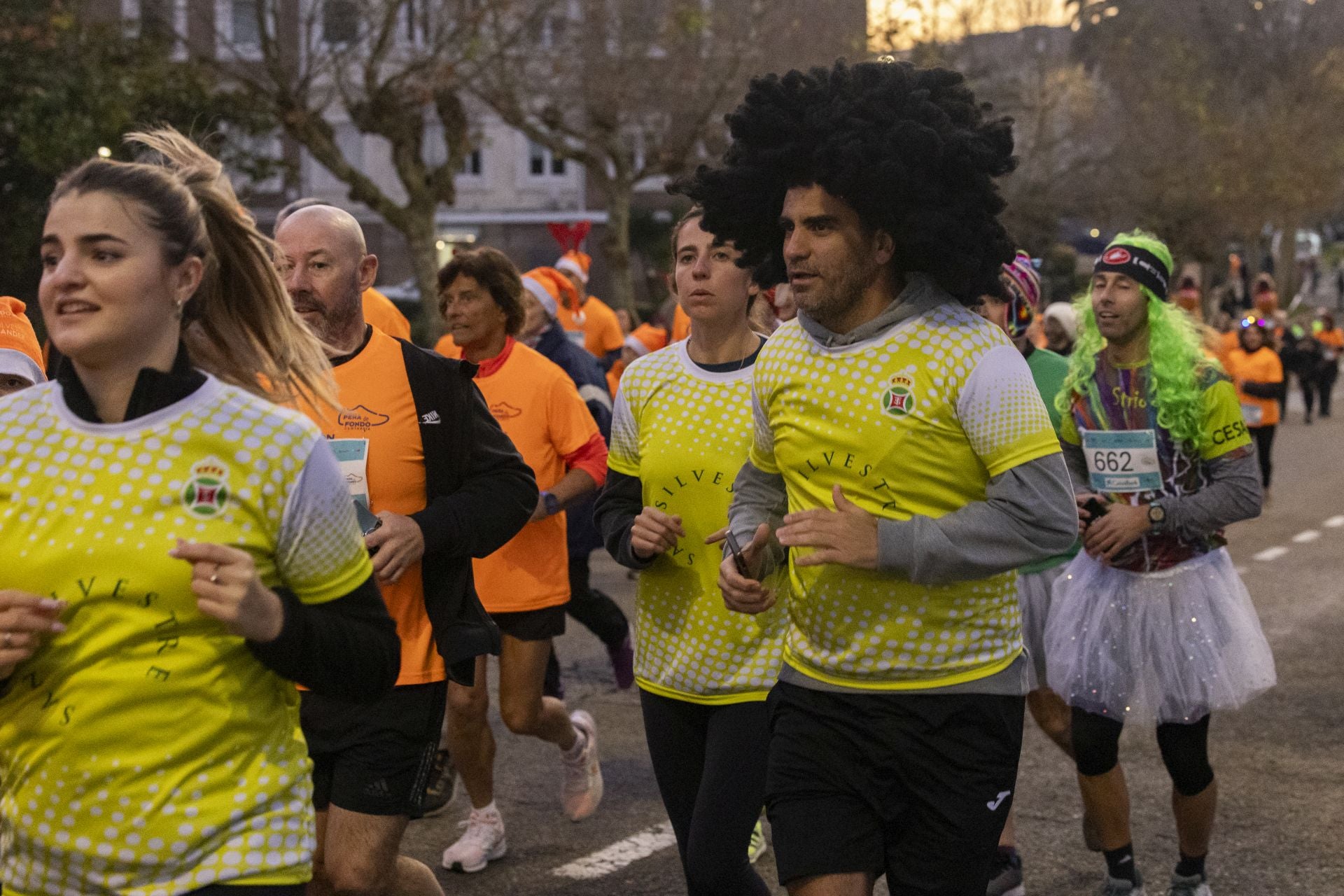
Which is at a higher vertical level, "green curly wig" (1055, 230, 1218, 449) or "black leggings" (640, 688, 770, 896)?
"green curly wig" (1055, 230, 1218, 449)

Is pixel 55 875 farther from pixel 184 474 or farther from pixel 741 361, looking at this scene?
pixel 741 361

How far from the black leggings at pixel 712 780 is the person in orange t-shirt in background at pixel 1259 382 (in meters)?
11.9

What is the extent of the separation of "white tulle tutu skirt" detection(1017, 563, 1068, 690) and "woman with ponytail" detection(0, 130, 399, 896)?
3709 millimetres

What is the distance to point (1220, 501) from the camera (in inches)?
212

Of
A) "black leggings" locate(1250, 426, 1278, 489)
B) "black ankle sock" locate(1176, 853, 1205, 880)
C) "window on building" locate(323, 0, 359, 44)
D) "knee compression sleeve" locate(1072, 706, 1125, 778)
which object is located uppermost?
"window on building" locate(323, 0, 359, 44)

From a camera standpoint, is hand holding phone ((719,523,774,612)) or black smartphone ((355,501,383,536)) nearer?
hand holding phone ((719,523,774,612))

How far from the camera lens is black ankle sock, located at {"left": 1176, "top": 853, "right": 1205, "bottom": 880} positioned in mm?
5531

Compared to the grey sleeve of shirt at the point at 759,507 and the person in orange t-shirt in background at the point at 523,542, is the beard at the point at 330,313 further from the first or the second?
the person in orange t-shirt in background at the point at 523,542

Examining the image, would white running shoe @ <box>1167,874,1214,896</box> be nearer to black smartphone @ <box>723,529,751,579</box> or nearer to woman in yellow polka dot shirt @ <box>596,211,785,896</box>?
woman in yellow polka dot shirt @ <box>596,211,785,896</box>

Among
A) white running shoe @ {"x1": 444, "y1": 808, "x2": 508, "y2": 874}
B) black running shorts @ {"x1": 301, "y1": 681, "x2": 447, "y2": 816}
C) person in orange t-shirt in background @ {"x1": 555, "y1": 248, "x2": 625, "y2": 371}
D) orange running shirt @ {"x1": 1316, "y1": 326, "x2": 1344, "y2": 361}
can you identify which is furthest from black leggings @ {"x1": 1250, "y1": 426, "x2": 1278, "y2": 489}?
orange running shirt @ {"x1": 1316, "y1": 326, "x2": 1344, "y2": 361}

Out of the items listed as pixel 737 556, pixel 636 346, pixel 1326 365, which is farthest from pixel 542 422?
pixel 1326 365

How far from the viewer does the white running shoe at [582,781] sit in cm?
655

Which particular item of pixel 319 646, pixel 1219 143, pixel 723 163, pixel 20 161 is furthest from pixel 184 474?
pixel 1219 143

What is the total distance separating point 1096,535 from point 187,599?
350 centimetres
